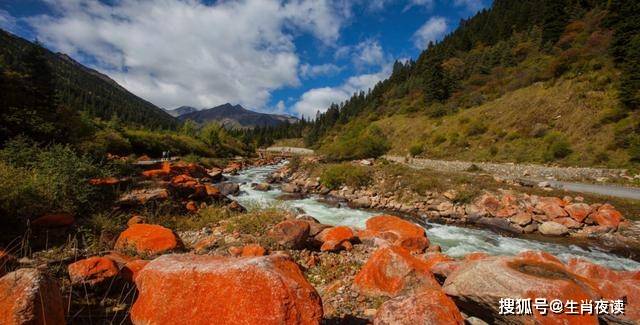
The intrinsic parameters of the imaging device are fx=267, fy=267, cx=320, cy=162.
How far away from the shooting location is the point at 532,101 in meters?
29.8

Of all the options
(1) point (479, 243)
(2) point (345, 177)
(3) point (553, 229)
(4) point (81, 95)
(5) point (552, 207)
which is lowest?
(1) point (479, 243)

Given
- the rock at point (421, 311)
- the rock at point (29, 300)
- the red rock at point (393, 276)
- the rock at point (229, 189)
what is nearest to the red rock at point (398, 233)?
the red rock at point (393, 276)

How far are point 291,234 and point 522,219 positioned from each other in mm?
11255

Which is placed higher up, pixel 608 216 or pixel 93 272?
pixel 608 216

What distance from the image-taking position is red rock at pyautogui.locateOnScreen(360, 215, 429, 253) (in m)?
7.65

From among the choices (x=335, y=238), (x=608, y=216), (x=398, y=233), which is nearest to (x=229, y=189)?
(x=335, y=238)

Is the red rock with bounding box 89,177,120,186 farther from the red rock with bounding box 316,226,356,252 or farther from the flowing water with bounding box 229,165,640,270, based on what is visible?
the red rock with bounding box 316,226,356,252

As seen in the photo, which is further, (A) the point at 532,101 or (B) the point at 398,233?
(A) the point at 532,101

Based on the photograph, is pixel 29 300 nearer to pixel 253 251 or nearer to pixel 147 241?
pixel 253 251

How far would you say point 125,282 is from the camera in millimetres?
3953

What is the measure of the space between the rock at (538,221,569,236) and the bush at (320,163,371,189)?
32.3ft

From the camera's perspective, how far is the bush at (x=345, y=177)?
19.0m

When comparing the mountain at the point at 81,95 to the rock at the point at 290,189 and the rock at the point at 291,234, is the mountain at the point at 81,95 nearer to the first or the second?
the rock at the point at 290,189

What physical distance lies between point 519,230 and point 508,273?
410 inches
